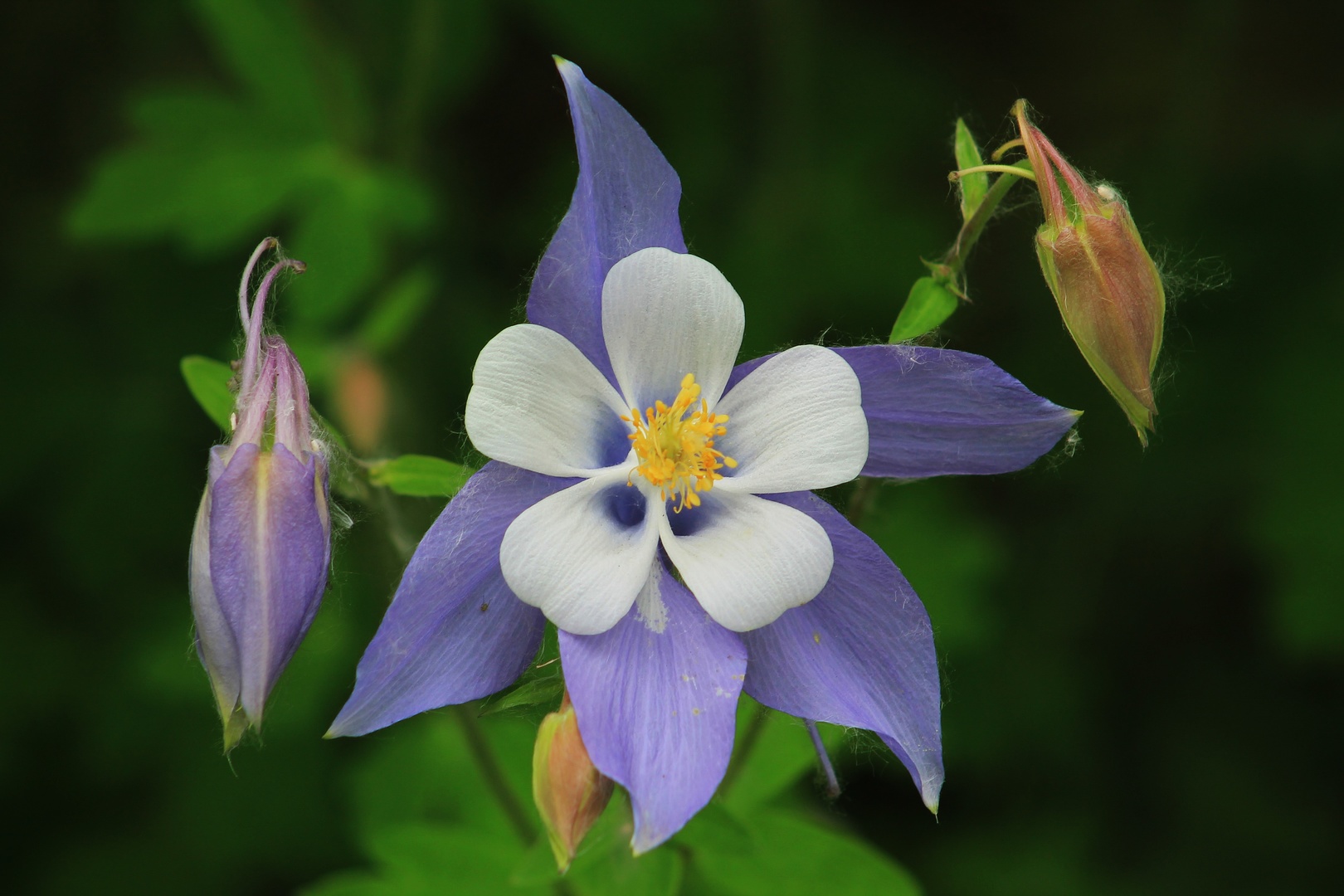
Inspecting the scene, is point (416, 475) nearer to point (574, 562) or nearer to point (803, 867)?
point (574, 562)

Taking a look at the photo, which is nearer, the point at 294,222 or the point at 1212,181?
the point at 294,222

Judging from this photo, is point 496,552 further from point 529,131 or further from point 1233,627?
point 1233,627

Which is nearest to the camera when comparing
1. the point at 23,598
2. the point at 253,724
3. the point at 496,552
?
the point at 253,724

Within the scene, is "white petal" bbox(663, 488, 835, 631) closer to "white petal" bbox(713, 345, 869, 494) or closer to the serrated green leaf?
"white petal" bbox(713, 345, 869, 494)

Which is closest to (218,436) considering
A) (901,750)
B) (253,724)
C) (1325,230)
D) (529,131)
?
(529,131)

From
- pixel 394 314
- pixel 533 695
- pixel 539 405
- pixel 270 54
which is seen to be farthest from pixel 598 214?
pixel 270 54

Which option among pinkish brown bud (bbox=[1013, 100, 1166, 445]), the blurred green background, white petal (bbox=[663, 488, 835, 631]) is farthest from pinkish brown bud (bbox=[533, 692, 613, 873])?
the blurred green background
